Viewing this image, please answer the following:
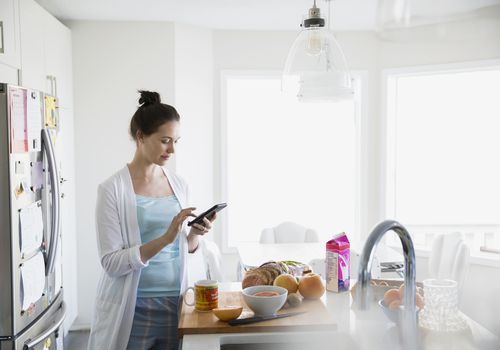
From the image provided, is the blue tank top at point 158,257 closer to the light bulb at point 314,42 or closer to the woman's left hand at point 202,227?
the woman's left hand at point 202,227

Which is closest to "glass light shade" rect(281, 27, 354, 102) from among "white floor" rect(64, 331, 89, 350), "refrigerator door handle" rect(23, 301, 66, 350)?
"refrigerator door handle" rect(23, 301, 66, 350)

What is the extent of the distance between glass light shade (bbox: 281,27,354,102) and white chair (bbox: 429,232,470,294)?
100 cm

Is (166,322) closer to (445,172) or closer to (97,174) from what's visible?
(97,174)

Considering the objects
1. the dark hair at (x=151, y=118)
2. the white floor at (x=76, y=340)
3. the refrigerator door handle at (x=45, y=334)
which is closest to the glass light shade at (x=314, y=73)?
the dark hair at (x=151, y=118)

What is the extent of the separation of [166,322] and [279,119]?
3016mm

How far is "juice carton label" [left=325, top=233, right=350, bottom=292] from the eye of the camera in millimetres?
1832

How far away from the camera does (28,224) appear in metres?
1.99

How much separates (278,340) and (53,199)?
4.06ft

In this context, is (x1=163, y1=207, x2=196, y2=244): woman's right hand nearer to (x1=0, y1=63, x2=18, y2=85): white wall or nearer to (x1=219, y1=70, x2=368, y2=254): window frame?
(x1=0, y1=63, x2=18, y2=85): white wall

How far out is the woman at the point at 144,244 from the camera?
5.58ft

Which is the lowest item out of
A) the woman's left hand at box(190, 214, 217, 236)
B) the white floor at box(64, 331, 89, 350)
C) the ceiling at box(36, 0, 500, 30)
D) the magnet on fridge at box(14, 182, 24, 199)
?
the white floor at box(64, 331, 89, 350)

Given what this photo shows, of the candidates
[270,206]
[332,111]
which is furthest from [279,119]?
[270,206]

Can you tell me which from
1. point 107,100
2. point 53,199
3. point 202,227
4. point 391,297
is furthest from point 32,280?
point 107,100

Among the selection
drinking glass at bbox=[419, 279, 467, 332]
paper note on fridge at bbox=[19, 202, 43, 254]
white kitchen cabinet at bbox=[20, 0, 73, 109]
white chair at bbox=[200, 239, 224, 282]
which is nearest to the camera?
drinking glass at bbox=[419, 279, 467, 332]
